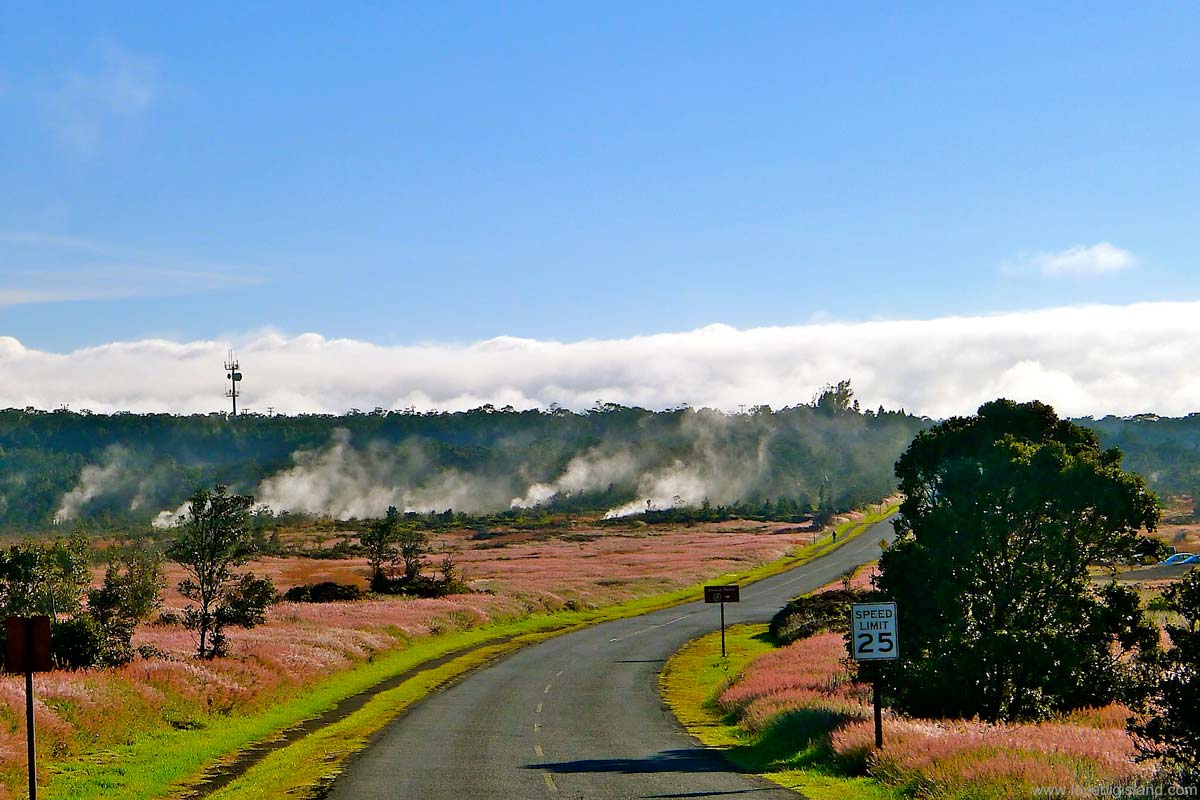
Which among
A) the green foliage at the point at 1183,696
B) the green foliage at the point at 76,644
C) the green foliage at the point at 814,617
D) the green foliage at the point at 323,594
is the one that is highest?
the green foliage at the point at 1183,696

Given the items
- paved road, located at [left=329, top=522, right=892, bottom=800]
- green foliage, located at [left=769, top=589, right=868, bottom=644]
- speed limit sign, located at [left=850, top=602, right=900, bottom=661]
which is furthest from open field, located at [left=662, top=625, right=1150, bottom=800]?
green foliage, located at [left=769, top=589, right=868, bottom=644]

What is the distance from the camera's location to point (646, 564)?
362 feet

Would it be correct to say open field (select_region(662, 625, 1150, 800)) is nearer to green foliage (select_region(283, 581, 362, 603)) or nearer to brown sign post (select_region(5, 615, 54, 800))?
brown sign post (select_region(5, 615, 54, 800))

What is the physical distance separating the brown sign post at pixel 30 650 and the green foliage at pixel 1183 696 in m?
19.4

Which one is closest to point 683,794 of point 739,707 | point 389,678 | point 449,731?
point 449,731

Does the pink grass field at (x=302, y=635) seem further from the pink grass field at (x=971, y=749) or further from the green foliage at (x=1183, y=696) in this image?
the green foliage at (x=1183, y=696)

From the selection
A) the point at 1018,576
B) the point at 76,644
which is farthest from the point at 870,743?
the point at 76,644

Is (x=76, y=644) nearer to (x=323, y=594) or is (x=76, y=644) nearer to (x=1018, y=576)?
(x=1018, y=576)

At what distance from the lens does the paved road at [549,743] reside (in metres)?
23.7

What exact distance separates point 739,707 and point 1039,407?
13610mm

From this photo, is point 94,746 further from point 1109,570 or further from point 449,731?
point 1109,570

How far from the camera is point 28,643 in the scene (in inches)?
849

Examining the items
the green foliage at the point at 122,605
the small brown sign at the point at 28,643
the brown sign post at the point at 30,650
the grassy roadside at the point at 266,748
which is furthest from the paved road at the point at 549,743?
the green foliage at the point at 122,605

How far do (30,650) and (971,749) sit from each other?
18.1 meters
